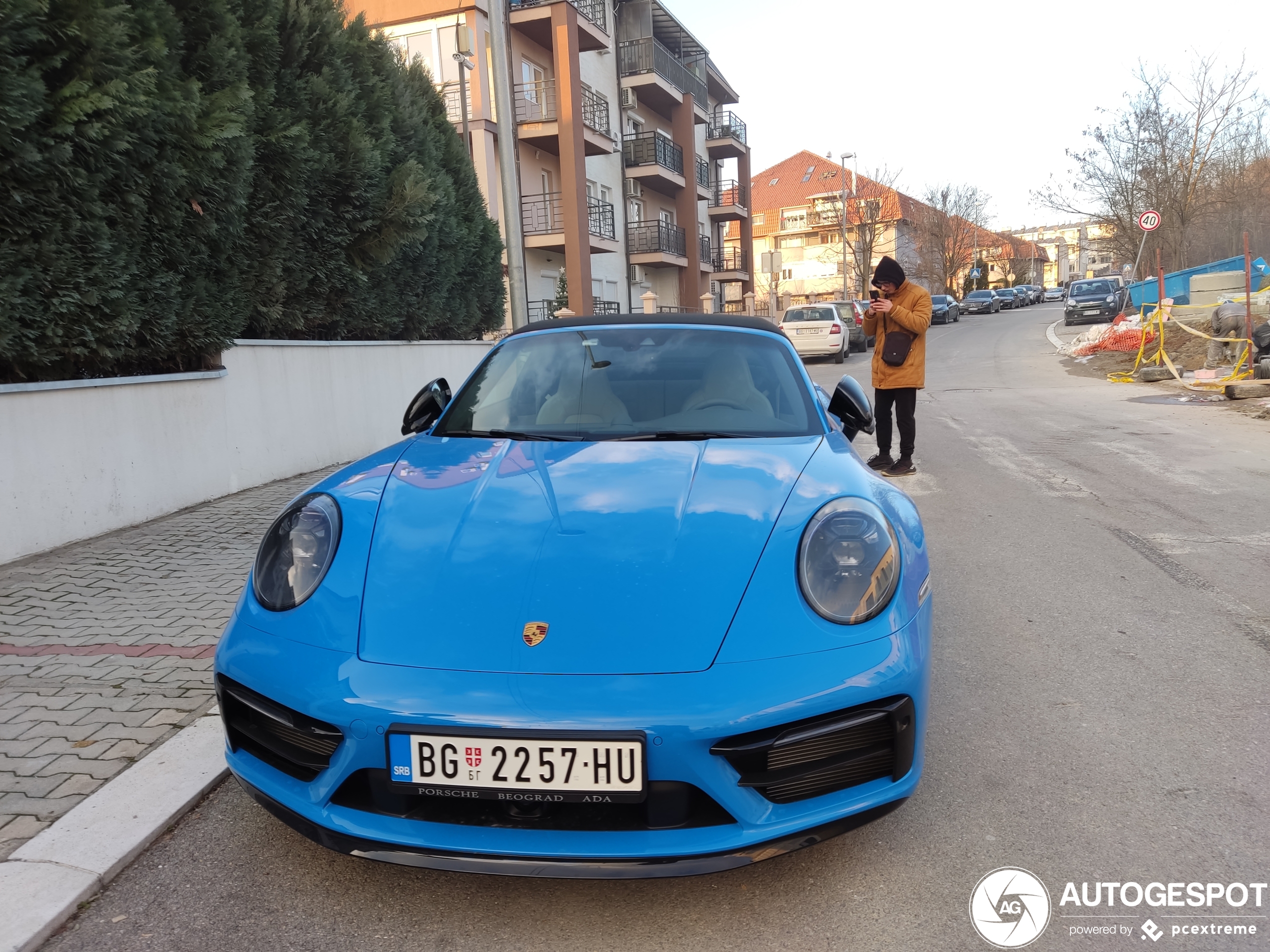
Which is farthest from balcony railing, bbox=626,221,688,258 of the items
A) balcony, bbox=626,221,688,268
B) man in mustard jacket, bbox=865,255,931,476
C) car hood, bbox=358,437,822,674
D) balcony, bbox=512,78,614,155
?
car hood, bbox=358,437,822,674

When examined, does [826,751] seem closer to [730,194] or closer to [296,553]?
[296,553]

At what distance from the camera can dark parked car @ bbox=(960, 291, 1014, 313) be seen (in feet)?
185

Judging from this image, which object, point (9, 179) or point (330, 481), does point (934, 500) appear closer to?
point (330, 481)

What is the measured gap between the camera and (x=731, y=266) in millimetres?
45688

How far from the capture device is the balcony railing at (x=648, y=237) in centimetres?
3291

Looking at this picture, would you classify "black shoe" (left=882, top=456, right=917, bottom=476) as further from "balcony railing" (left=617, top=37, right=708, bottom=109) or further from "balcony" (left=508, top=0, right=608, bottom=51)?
"balcony railing" (left=617, top=37, right=708, bottom=109)

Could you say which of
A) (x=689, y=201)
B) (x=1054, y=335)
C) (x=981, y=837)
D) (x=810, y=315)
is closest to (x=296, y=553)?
(x=981, y=837)

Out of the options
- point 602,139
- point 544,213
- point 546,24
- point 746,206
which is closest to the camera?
point 546,24

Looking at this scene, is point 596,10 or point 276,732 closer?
point 276,732

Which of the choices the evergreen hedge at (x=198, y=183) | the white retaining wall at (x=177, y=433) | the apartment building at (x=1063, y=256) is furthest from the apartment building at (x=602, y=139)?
the apartment building at (x=1063, y=256)

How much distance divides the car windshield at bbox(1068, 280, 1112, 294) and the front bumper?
118ft

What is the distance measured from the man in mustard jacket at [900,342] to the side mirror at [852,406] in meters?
3.24

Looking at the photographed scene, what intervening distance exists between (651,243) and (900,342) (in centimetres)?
2663

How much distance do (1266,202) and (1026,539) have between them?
37108mm
